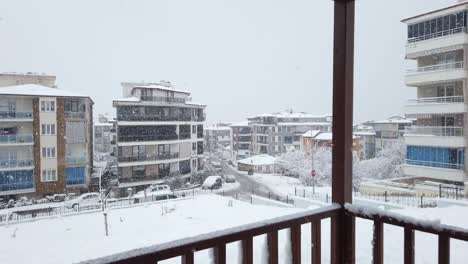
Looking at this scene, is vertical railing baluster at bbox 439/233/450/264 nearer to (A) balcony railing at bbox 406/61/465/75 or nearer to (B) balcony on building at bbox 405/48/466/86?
(B) balcony on building at bbox 405/48/466/86

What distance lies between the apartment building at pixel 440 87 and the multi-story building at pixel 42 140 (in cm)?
430

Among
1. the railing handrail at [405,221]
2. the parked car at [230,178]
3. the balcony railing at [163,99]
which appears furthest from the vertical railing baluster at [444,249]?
the parked car at [230,178]

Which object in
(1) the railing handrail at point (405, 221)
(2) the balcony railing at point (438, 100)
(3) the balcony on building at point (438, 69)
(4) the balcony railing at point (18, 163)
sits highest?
(3) the balcony on building at point (438, 69)

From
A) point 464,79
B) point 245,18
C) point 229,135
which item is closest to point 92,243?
point 245,18

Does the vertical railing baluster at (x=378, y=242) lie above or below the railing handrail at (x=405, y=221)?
below

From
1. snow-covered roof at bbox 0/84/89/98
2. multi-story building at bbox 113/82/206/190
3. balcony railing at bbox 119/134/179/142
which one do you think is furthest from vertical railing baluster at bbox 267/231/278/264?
balcony railing at bbox 119/134/179/142

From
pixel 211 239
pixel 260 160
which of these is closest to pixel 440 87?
pixel 260 160

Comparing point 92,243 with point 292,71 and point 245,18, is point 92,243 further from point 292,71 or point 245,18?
point 292,71

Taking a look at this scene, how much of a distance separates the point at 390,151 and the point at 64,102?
21.1 ft

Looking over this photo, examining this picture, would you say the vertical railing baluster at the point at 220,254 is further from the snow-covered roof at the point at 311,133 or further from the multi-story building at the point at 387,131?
the multi-story building at the point at 387,131

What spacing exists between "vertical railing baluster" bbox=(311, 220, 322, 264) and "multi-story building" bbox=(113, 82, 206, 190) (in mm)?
3267

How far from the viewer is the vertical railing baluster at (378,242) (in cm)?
111

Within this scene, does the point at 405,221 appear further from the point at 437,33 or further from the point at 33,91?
the point at 437,33

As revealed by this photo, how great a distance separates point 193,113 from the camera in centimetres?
488
